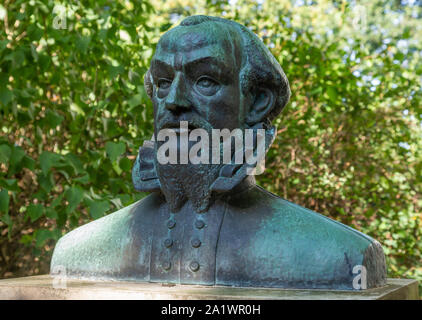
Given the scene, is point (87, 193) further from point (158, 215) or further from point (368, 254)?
point (368, 254)

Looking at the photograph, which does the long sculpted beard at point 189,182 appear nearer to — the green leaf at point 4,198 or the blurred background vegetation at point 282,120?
the green leaf at point 4,198

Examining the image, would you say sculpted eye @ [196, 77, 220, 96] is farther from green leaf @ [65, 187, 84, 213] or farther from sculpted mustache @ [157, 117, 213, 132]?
green leaf @ [65, 187, 84, 213]

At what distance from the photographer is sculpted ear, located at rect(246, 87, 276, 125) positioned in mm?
2832

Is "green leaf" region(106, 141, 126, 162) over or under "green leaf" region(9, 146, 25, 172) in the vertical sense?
over

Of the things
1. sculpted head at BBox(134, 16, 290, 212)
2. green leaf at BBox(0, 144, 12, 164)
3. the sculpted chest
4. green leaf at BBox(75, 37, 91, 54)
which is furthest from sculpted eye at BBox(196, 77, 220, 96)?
green leaf at BBox(75, 37, 91, 54)

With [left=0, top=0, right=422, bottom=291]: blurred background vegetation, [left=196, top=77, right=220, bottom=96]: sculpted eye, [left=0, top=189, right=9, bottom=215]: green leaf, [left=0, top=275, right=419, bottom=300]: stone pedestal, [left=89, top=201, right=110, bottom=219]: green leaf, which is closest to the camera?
[left=0, top=275, right=419, bottom=300]: stone pedestal

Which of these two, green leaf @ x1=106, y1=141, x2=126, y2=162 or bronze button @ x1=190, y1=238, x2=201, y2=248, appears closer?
bronze button @ x1=190, y1=238, x2=201, y2=248

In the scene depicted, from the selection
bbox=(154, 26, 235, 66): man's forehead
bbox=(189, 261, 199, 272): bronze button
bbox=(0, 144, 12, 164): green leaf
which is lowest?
bbox=(189, 261, 199, 272): bronze button

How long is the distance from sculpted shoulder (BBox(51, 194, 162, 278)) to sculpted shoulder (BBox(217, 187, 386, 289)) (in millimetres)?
505

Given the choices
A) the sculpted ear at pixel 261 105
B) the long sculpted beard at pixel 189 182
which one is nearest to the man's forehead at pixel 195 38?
the sculpted ear at pixel 261 105

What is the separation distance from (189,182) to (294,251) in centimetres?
60

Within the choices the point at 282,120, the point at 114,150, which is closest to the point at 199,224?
the point at 114,150
